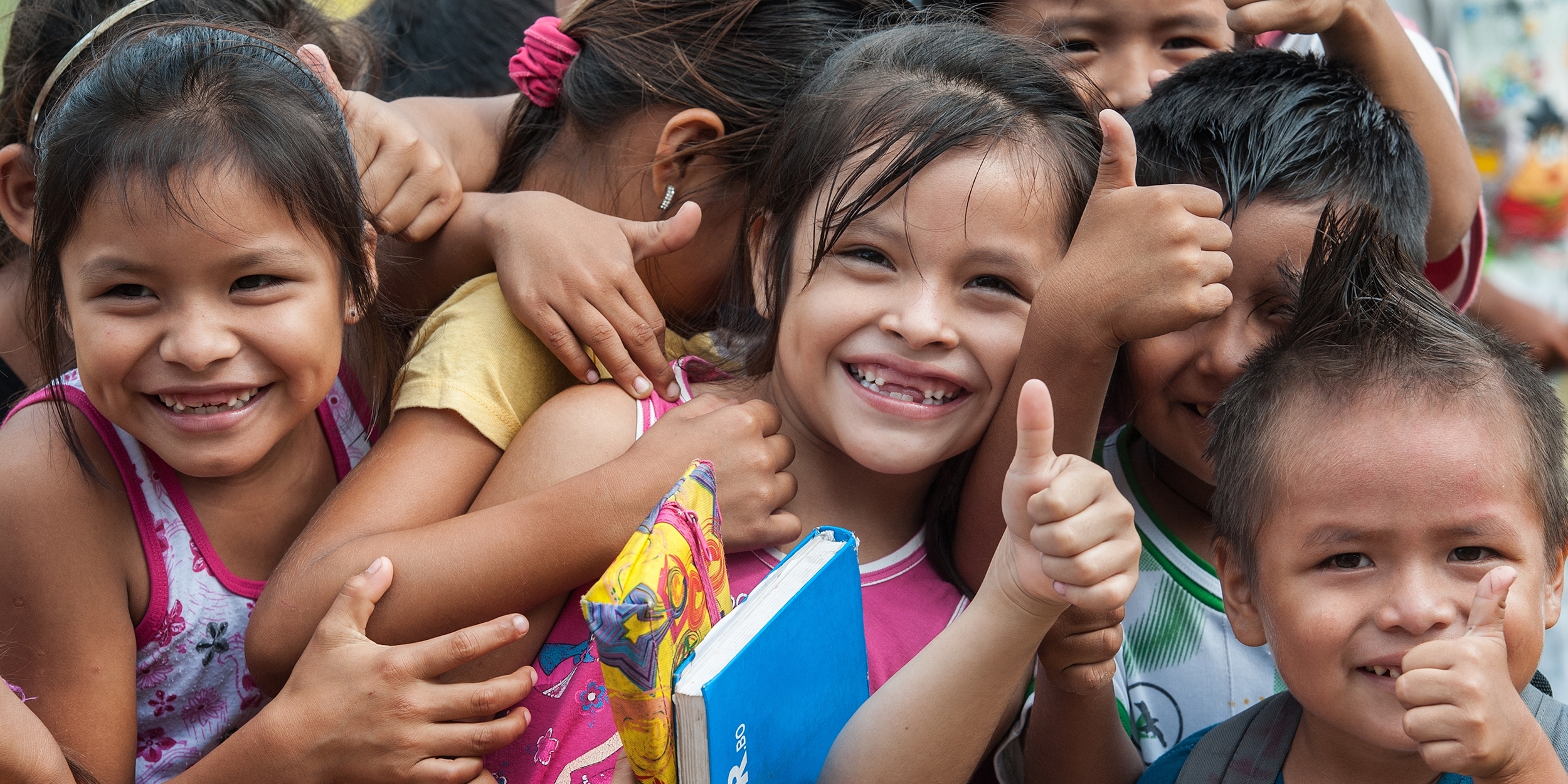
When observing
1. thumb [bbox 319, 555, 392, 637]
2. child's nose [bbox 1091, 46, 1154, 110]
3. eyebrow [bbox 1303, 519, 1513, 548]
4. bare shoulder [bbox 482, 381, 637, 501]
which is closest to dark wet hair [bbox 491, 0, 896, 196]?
child's nose [bbox 1091, 46, 1154, 110]

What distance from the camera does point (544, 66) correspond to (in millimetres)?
1999

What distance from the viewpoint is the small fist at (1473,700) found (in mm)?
1045

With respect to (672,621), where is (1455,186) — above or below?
below

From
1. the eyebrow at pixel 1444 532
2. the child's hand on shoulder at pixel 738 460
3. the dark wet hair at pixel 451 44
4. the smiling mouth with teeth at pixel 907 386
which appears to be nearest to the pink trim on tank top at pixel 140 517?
the child's hand on shoulder at pixel 738 460

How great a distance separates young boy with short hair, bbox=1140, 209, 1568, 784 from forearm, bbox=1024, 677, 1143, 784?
0.37 ft

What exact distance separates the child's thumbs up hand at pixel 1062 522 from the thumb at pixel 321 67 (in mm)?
1070

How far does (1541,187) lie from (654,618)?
11.2ft

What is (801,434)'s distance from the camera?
1.68 metres

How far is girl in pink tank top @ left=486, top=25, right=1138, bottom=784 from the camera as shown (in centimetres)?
145

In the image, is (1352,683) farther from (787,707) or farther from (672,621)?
(672,621)

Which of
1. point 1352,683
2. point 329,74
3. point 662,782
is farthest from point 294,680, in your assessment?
point 1352,683

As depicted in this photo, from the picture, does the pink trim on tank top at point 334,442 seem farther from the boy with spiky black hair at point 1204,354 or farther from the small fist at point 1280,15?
the small fist at point 1280,15

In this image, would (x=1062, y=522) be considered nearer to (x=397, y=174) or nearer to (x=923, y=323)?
(x=923, y=323)

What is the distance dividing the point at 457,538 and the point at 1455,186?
1.57 metres
